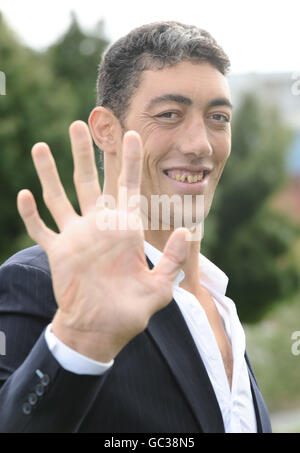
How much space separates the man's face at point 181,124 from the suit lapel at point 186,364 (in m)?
0.48

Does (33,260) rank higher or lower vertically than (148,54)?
lower

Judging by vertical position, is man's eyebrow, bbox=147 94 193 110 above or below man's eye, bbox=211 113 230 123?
above

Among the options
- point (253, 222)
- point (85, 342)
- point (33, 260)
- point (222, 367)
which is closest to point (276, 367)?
point (253, 222)

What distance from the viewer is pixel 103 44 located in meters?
19.1

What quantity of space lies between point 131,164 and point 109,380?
2.01ft

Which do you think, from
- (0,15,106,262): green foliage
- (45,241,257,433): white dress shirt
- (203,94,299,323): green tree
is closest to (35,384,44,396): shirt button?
(45,241,257,433): white dress shirt

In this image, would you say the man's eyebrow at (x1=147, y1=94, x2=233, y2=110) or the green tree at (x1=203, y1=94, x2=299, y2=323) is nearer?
the man's eyebrow at (x1=147, y1=94, x2=233, y2=110)

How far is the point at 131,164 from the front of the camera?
147 centimetres

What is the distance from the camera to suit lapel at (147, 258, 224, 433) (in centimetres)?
175

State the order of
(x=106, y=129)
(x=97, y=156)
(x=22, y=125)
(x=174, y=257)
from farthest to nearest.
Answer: (x=22, y=125) < (x=97, y=156) < (x=106, y=129) < (x=174, y=257)

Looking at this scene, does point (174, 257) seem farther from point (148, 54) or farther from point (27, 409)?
point (148, 54)

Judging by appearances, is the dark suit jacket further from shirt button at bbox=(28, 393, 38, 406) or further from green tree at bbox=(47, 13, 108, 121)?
green tree at bbox=(47, 13, 108, 121)
